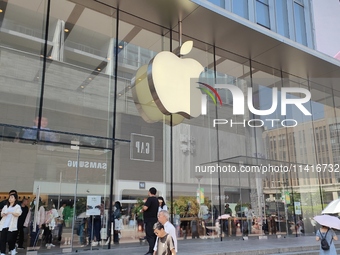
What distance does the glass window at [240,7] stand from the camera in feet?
42.5

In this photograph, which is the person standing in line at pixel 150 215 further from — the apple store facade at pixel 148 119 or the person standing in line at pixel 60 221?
the person standing in line at pixel 60 221

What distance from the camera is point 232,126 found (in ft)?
44.1

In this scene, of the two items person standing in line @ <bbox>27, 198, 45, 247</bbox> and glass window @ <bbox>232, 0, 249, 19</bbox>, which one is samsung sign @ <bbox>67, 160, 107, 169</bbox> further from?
glass window @ <bbox>232, 0, 249, 19</bbox>

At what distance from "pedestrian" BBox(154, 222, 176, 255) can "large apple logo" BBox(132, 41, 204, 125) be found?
7515 millimetres

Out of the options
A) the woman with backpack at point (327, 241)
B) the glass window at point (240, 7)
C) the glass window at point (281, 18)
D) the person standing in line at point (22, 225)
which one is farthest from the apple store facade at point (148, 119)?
the woman with backpack at point (327, 241)

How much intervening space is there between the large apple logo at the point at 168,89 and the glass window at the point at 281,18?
15.7ft

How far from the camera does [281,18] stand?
1473 centimetres

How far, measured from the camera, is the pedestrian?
378 cm

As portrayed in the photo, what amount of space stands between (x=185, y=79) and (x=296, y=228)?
8282 mm

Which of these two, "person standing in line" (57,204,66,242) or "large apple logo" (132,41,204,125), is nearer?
"person standing in line" (57,204,66,242)

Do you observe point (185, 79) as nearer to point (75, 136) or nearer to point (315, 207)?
point (75, 136)

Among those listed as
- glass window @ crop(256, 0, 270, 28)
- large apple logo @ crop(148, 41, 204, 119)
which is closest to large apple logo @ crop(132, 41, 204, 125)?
large apple logo @ crop(148, 41, 204, 119)

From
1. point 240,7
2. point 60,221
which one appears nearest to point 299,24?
point 240,7

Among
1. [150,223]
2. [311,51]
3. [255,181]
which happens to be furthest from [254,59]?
[150,223]
